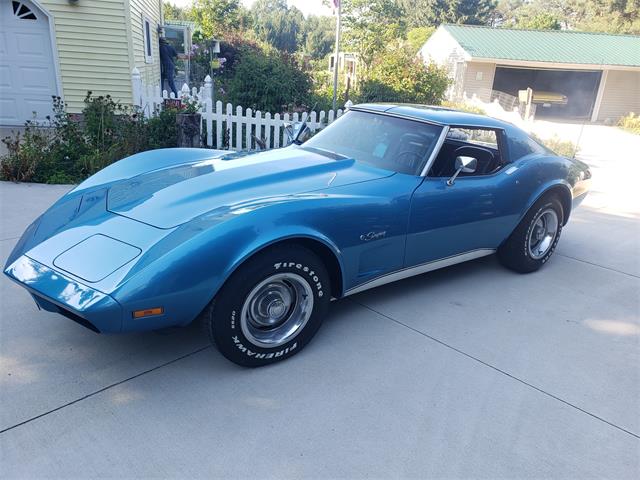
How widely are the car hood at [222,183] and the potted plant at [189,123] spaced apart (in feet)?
13.6

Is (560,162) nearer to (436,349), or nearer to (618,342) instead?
(618,342)

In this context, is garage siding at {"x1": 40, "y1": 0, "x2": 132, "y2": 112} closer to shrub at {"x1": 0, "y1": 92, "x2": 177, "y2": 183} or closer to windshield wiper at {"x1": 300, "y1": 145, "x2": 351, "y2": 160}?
shrub at {"x1": 0, "y1": 92, "x2": 177, "y2": 183}

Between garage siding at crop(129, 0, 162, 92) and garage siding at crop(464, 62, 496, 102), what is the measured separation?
1533cm

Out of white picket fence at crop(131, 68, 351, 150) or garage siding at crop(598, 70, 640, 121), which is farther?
garage siding at crop(598, 70, 640, 121)

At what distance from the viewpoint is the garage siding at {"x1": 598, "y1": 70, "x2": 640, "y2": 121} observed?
2527cm

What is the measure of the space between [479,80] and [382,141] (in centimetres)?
2339

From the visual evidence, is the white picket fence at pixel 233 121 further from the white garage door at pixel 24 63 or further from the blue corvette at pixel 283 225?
the blue corvette at pixel 283 225

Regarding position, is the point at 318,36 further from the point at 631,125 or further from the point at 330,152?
the point at 330,152

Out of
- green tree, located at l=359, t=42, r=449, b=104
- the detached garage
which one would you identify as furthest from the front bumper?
the detached garage

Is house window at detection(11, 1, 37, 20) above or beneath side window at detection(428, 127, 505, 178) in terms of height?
above

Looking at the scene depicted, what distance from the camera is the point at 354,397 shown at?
271 cm

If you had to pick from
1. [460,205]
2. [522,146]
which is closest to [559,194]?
[522,146]

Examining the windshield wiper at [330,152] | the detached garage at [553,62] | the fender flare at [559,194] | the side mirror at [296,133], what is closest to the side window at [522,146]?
the fender flare at [559,194]

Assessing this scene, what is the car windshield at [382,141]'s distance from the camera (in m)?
3.69
